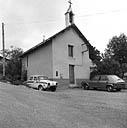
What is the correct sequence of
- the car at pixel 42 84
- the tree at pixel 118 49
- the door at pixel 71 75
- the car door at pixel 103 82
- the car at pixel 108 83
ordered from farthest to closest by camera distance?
the tree at pixel 118 49, the door at pixel 71 75, the car door at pixel 103 82, the car at pixel 108 83, the car at pixel 42 84

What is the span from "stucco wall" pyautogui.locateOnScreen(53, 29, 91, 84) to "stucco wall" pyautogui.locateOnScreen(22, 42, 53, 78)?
1.81 ft

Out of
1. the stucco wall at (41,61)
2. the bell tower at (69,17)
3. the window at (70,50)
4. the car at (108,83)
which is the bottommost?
the car at (108,83)

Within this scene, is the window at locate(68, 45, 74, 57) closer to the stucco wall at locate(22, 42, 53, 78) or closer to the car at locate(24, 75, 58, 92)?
the stucco wall at locate(22, 42, 53, 78)

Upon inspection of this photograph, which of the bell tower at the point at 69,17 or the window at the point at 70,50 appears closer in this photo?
the window at the point at 70,50

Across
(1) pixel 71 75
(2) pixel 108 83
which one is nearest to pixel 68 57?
(1) pixel 71 75

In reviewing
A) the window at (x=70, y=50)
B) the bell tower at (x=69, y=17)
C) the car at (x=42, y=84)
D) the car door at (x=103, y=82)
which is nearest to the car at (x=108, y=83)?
the car door at (x=103, y=82)

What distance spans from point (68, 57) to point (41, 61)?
3.14 meters

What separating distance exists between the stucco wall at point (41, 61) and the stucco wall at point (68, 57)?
553 millimetres

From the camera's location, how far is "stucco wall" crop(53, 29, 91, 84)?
25763 millimetres

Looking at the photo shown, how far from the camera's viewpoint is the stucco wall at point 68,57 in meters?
25.8

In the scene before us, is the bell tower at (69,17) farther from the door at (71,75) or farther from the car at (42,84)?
the car at (42,84)

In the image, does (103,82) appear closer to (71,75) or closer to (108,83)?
(108,83)

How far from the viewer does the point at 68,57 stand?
27125 mm

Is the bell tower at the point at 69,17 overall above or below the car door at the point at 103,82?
above
